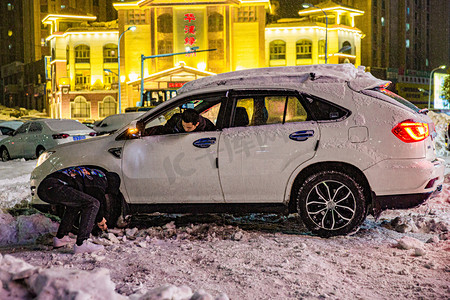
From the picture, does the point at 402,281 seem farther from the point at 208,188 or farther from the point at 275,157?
the point at 208,188

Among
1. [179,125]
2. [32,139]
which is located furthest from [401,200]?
[32,139]

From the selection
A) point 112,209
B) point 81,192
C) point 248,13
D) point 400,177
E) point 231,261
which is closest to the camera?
point 231,261

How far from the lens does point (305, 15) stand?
81.4 m

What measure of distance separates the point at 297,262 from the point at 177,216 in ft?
9.39

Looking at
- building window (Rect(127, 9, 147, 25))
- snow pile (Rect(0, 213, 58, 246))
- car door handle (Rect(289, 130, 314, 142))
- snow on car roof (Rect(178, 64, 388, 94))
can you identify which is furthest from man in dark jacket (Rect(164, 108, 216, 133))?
building window (Rect(127, 9, 147, 25))

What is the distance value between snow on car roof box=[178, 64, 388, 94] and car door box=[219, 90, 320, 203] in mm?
281

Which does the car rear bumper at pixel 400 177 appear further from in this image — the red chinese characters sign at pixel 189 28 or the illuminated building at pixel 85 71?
the illuminated building at pixel 85 71

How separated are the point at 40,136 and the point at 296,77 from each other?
515 inches

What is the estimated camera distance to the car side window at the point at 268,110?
6234 mm

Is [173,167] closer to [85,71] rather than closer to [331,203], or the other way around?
[331,203]

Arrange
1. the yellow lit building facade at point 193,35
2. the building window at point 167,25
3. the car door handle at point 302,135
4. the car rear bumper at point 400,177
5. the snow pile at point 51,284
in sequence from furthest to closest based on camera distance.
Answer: the building window at point 167,25 < the yellow lit building facade at point 193,35 < the car door handle at point 302,135 < the car rear bumper at point 400,177 < the snow pile at point 51,284

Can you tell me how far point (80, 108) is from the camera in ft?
240

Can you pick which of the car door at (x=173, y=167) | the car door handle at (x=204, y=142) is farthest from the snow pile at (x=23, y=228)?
the car door handle at (x=204, y=142)

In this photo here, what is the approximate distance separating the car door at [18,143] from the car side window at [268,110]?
1364 cm
